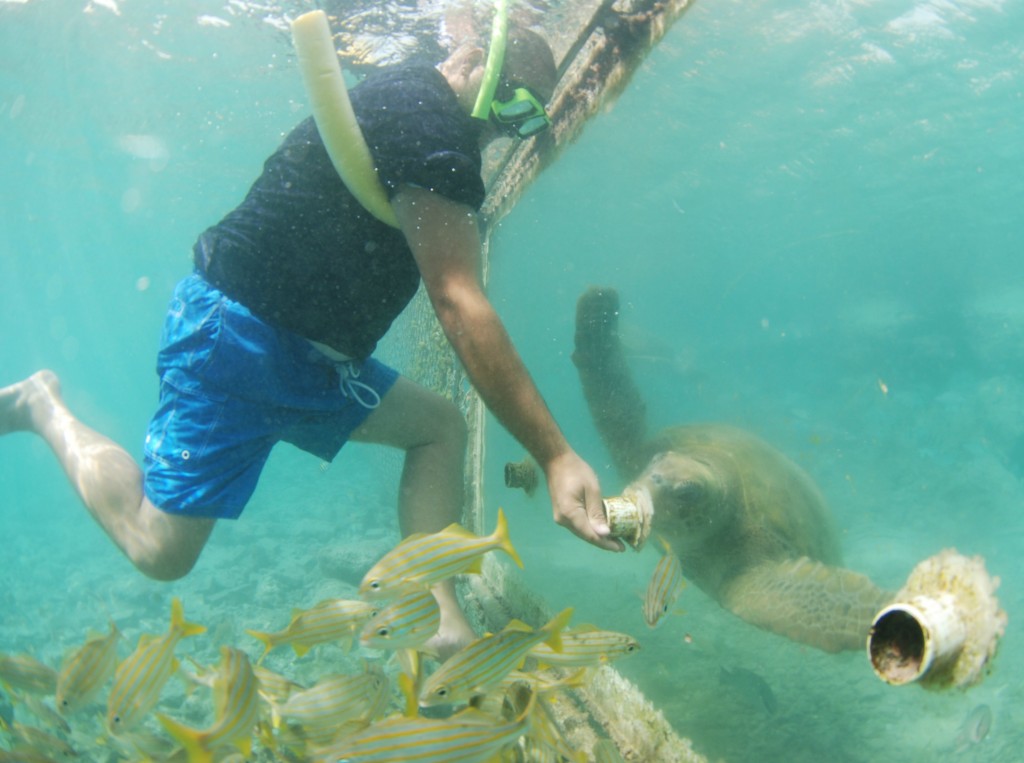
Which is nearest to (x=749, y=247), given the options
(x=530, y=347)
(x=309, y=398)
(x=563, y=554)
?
(x=530, y=347)

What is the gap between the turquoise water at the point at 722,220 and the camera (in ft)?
23.6

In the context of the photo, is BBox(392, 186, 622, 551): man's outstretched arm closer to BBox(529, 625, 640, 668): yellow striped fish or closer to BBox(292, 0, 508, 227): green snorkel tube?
BBox(292, 0, 508, 227): green snorkel tube

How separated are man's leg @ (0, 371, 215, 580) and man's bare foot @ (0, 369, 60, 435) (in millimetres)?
432

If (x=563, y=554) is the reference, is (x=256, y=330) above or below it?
above

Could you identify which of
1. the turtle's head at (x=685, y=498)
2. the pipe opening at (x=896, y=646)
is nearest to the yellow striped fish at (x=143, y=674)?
the pipe opening at (x=896, y=646)

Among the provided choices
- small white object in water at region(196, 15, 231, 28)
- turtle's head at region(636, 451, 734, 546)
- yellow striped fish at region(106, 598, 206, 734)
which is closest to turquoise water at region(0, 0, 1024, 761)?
small white object in water at region(196, 15, 231, 28)

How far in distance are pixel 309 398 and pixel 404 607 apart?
1183mm

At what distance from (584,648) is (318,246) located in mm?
1898

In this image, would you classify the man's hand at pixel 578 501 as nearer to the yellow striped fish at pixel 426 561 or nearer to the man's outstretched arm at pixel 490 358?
the man's outstretched arm at pixel 490 358

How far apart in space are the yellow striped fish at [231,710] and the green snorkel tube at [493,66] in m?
2.15

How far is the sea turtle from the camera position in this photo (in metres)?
4.02

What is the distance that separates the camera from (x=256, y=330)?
2.54m

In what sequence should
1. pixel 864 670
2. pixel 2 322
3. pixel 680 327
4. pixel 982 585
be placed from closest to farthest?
pixel 982 585, pixel 864 670, pixel 2 322, pixel 680 327

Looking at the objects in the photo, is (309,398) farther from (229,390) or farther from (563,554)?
(563,554)
